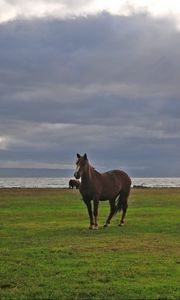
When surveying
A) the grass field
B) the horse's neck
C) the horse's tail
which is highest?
the horse's neck

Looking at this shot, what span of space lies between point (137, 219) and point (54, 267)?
42.1 feet

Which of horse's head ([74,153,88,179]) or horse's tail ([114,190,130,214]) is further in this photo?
horse's tail ([114,190,130,214])

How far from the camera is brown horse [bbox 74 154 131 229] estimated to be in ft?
63.7

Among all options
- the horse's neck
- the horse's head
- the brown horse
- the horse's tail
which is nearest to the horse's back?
the brown horse

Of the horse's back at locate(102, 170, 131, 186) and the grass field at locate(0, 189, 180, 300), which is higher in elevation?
the horse's back at locate(102, 170, 131, 186)

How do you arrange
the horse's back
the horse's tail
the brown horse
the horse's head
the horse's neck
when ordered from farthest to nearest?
the horse's tail → the horse's back → the horse's neck → the brown horse → the horse's head

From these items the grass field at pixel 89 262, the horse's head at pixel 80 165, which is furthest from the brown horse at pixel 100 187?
the grass field at pixel 89 262

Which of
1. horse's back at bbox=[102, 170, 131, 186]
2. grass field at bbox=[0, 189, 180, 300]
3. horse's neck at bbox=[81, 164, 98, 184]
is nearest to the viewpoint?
grass field at bbox=[0, 189, 180, 300]

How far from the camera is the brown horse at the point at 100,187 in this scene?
19.4 metres

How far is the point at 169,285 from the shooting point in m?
9.54

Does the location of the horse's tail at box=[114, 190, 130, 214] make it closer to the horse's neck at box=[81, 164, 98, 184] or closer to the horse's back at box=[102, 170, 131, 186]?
the horse's back at box=[102, 170, 131, 186]

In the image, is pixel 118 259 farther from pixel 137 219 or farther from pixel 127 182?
pixel 137 219

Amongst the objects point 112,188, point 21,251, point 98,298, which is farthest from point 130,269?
point 112,188

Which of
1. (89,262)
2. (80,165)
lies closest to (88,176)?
(80,165)
